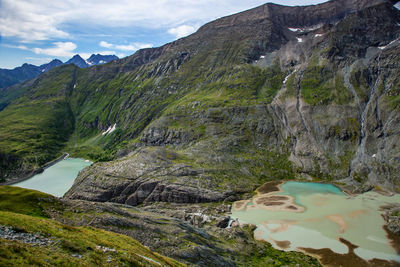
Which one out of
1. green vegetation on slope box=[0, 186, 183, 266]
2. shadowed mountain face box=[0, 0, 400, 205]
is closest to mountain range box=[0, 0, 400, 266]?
shadowed mountain face box=[0, 0, 400, 205]

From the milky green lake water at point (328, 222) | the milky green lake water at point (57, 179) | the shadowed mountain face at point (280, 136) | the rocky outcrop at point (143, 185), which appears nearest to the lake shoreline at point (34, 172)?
the milky green lake water at point (57, 179)

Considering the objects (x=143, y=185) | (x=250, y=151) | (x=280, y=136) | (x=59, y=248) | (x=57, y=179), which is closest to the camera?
(x=59, y=248)

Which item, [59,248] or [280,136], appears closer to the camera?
[59,248]

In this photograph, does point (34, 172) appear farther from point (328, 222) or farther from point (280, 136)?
point (328, 222)

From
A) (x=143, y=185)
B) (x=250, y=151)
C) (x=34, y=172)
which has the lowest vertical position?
(x=143, y=185)

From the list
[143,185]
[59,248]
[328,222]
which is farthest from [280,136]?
[59,248]

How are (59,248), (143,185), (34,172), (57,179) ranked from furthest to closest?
(34,172) → (57,179) → (143,185) → (59,248)

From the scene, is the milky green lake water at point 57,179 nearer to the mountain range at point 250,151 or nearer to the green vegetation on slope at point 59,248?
the mountain range at point 250,151

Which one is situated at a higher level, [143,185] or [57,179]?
[143,185]
